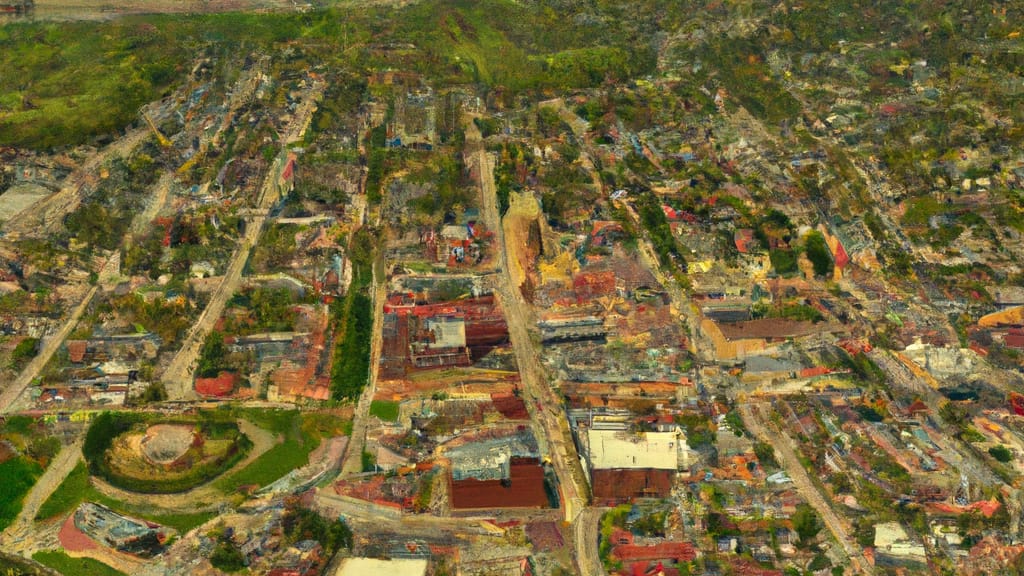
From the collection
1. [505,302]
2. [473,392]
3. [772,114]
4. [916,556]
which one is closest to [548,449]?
[473,392]

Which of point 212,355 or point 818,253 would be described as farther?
point 818,253

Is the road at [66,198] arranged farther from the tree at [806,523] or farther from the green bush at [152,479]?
the tree at [806,523]

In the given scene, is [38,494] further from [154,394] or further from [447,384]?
[447,384]

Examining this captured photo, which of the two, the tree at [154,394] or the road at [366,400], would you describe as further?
the tree at [154,394]

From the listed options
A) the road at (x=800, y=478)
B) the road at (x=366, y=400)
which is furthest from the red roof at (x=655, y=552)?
the road at (x=366, y=400)

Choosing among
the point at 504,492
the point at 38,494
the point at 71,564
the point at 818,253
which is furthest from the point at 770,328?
the point at 38,494

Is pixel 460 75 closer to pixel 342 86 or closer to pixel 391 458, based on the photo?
pixel 342 86
